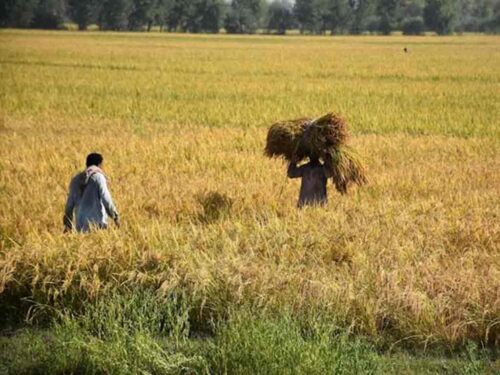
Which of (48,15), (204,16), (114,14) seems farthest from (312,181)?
(204,16)

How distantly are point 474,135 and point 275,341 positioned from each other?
12382mm

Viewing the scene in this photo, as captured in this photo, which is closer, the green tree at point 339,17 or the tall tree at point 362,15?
the green tree at point 339,17

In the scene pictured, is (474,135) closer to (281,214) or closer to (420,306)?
(281,214)

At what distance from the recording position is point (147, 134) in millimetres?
16109

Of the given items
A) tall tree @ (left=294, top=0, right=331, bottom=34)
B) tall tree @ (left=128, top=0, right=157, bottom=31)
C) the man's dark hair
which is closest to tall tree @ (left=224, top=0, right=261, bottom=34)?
tall tree @ (left=294, top=0, right=331, bottom=34)

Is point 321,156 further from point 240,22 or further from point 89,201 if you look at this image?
point 240,22

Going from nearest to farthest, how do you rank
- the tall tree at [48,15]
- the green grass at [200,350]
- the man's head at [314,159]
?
the green grass at [200,350]
the man's head at [314,159]
the tall tree at [48,15]

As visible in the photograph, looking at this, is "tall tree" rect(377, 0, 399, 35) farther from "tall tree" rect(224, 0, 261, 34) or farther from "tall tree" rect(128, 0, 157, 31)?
"tall tree" rect(128, 0, 157, 31)

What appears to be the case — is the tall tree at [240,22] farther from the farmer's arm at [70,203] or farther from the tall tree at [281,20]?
the farmer's arm at [70,203]

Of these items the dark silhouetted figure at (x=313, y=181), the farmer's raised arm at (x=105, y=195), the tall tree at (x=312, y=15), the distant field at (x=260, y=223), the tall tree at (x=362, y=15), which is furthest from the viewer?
the tall tree at (x=362, y=15)

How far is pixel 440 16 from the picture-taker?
368 ft

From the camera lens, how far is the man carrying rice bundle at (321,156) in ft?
27.0

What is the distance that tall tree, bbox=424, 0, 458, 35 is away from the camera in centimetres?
11200

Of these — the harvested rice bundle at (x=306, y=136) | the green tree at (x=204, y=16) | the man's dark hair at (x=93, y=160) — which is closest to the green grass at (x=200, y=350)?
the man's dark hair at (x=93, y=160)
